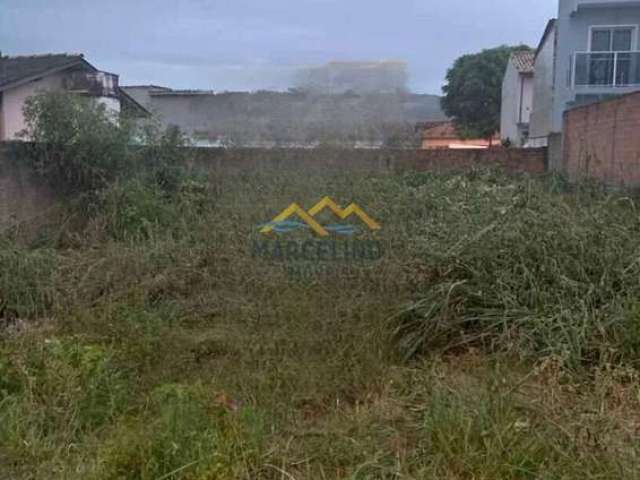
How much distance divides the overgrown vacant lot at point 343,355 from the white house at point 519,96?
Answer: 15417mm

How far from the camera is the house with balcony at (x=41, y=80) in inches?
448

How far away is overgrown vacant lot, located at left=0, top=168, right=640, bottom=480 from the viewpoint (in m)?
2.23

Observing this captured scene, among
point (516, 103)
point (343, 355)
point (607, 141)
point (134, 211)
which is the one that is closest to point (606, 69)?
point (516, 103)

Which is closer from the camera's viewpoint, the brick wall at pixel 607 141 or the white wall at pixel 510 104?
the brick wall at pixel 607 141

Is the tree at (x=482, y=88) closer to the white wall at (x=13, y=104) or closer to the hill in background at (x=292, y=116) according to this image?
the hill in background at (x=292, y=116)

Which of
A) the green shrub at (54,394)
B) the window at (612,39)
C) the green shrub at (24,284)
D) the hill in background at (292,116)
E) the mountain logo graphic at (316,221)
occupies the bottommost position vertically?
the green shrub at (54,394)

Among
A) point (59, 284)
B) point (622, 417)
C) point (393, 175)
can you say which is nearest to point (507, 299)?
point (622, 417)

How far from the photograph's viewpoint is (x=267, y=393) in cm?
289

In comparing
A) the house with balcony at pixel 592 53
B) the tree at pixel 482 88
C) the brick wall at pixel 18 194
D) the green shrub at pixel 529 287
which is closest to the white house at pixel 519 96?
the tree at pixel 482 88

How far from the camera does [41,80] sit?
12.9 m

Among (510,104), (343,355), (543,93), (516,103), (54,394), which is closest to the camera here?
(54,394)

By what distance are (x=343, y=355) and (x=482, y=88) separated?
73.0 feet

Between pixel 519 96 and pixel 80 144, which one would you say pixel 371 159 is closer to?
pixel 80 144

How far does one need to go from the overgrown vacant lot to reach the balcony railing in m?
10.2
